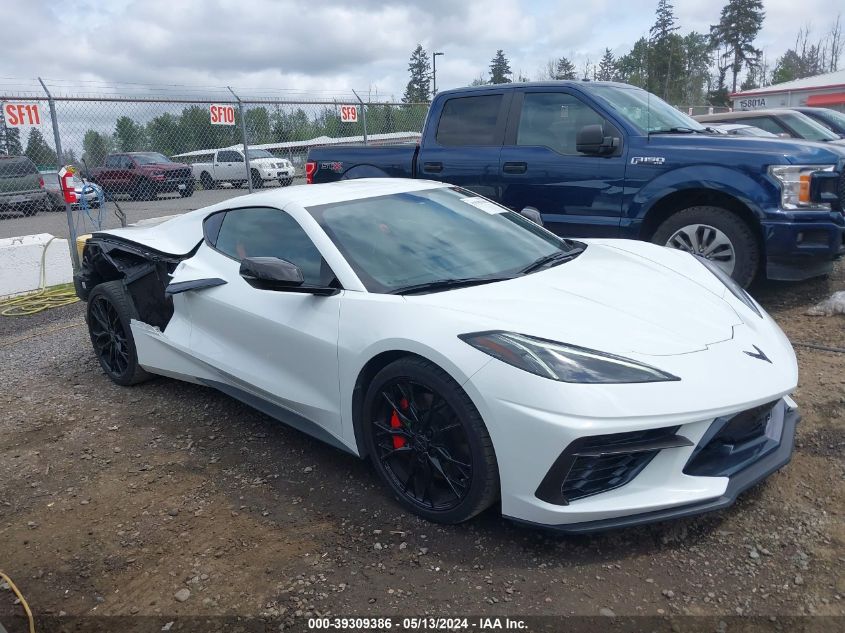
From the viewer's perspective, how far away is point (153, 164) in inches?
593

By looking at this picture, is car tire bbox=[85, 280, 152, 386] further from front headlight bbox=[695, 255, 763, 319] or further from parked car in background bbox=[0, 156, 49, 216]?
parked car in background bbox=[0, 156, 49, 216]

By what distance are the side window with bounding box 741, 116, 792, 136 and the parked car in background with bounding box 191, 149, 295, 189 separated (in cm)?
953

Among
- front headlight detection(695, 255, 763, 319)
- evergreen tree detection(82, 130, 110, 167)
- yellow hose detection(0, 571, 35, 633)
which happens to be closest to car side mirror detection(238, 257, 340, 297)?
yellow hose detection(0, 571, 35, 633)

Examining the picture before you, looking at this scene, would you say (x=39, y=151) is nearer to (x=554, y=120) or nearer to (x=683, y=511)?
(x=554, y=120)

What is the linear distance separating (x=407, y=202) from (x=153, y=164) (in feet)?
42.9

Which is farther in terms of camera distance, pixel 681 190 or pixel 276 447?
pixel 681 190

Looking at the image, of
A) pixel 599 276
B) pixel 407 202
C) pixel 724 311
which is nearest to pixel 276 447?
pixel 407 202

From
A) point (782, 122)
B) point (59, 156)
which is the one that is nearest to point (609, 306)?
point (59, 156)

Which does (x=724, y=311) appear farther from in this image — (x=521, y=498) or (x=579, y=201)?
(x=579, y=201)

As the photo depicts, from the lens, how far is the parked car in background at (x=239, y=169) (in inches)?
612

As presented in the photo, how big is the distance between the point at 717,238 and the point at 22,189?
1253 cm

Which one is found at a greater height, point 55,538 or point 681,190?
point 681,190

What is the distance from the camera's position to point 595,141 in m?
5.59

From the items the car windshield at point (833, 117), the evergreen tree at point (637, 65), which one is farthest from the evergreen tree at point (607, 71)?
the car windshield at point (833, 117)
